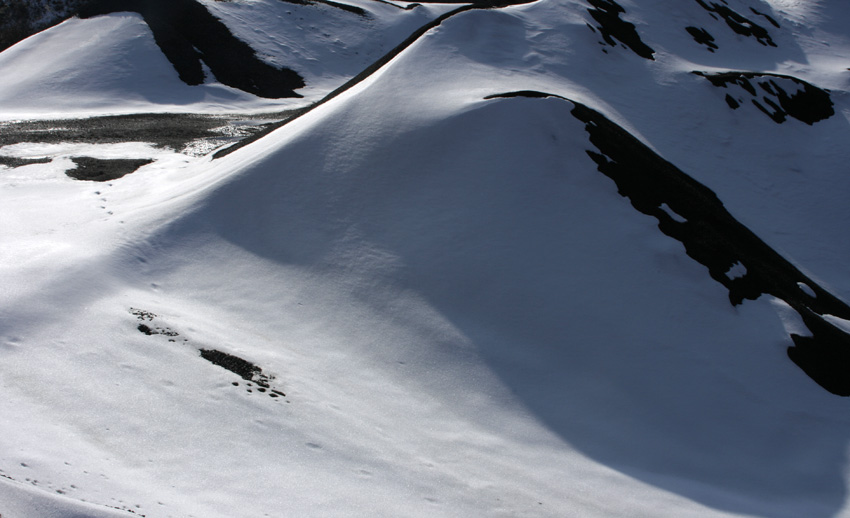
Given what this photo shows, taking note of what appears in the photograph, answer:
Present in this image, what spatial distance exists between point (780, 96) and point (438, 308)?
24.8 metres

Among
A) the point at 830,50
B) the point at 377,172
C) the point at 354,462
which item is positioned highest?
the point at 377,172

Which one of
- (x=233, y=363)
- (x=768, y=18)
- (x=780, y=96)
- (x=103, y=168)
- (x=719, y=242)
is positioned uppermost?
(x=233, y=363)

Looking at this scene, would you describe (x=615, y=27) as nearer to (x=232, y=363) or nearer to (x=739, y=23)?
(x=739, y=23)

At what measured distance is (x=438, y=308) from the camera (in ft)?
47.2

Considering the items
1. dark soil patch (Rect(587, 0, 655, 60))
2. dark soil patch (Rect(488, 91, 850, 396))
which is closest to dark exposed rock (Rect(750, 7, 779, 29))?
dark soil patch (Rect(587, 0, 655, 60))

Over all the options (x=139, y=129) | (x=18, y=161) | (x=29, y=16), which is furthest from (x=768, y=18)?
(x=29, y=16)

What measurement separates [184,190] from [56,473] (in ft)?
39.4

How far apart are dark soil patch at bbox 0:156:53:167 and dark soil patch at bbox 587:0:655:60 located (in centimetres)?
2428

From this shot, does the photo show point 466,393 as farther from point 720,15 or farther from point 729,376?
point 720,15

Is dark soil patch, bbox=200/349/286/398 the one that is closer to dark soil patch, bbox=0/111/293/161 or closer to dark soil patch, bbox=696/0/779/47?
dark soil patch, bbox=0/111/293/161

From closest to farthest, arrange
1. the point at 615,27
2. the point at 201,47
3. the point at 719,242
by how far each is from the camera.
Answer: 1. the point at 719,242
2. the point at 615,27
3. the point at 201,47

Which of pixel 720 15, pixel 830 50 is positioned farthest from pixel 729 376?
pixel 830 50

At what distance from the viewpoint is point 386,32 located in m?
49.2

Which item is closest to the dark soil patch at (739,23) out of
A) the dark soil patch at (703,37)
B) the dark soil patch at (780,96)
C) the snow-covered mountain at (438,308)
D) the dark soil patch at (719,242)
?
the dark soil patch at (703,37)
